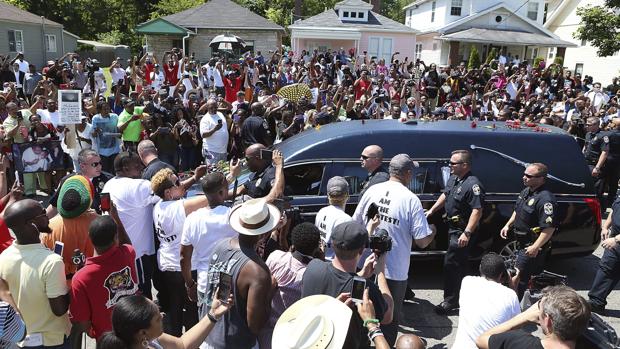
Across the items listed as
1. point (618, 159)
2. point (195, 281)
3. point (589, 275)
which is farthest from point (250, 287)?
point (618, 159)

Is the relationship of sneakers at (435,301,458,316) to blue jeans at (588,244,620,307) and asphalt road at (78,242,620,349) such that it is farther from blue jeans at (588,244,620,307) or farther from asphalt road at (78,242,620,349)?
blue jeans at (588,244,620,307)

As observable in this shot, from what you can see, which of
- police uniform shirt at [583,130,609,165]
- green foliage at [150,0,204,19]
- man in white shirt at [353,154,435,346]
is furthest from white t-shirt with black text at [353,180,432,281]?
green foliage at [150,0,204,19]

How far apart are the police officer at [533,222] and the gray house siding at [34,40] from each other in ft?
99.4

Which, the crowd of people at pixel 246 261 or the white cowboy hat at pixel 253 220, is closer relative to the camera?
the crowd of people at pixel 246 261

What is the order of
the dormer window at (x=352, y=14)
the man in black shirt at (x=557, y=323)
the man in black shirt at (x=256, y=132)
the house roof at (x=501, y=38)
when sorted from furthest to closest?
the dormer window at (x=352, y=14)
the house roof at (x=501, y=38)
the man in black shirt at (x=256, y=132)
the man in black shirt at (x=557, y=323)

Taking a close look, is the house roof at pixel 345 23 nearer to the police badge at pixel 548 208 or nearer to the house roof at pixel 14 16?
the house roof at pixel 14 16

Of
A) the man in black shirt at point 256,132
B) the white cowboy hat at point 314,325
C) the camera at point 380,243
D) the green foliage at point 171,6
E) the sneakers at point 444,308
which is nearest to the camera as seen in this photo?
the white cowboy hat at point 314,325

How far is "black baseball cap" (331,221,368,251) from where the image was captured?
291 centimetres

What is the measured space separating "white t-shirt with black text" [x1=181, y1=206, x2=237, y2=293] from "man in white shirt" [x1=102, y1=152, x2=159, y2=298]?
0.90 m

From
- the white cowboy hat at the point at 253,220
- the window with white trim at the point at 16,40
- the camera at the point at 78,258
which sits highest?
the window with white trim at the point at 16,40

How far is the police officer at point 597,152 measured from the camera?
30.1 ft

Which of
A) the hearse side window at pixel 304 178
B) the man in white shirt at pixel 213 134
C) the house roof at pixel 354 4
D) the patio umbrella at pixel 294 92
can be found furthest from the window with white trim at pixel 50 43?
the hearse side window at pixel 304 178

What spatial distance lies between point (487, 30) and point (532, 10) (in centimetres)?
599

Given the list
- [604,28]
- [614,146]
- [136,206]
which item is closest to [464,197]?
[136,206]
